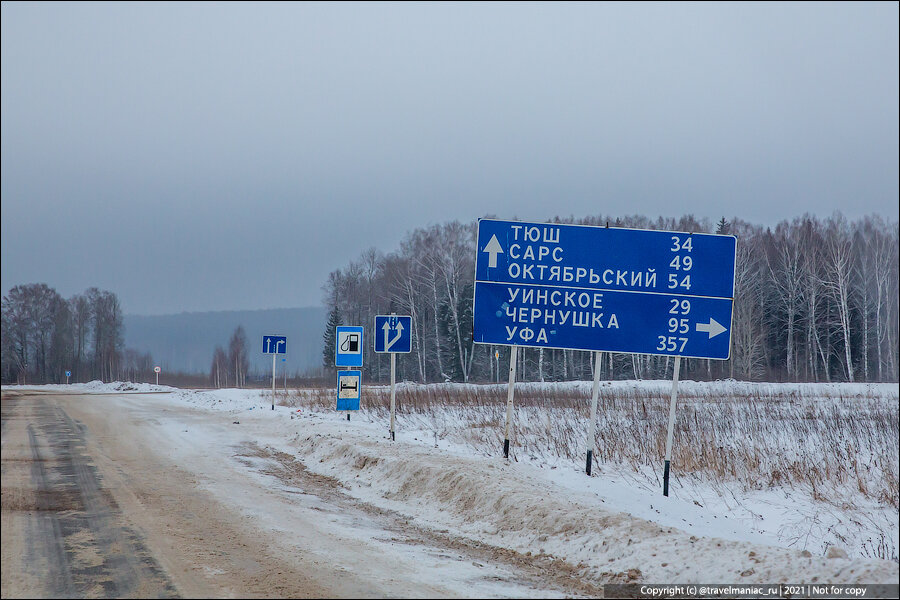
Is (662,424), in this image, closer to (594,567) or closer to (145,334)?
(594,567)

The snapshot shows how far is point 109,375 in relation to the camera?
5621 mm

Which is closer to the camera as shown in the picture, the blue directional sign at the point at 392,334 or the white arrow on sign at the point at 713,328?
the white arrow on sign at the point at 713,328

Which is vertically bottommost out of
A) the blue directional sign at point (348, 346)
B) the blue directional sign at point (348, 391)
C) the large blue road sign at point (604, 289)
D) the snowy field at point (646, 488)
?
the snowy field at point (646, 488)

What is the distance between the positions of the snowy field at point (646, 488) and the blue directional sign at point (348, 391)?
764mm

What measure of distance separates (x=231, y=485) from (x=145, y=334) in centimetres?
680

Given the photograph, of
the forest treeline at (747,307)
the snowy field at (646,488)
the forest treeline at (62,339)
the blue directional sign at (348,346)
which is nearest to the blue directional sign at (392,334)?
the snowy field at (646,488)

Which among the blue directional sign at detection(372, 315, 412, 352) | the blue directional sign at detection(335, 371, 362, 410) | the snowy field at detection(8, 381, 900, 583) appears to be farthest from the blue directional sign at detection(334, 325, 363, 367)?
the blue directional sign at detection(372, 315, 412, 352)

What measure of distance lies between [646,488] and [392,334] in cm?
854

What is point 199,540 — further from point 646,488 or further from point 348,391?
point 348,391

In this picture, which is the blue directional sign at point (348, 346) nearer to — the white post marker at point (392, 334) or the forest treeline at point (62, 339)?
the white post marker at point (392, 334)

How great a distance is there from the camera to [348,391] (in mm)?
22391

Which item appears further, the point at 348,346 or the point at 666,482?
the point at 348,346

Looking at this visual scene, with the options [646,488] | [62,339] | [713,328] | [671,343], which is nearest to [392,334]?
[671,343]

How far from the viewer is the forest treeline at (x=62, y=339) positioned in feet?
14.5
